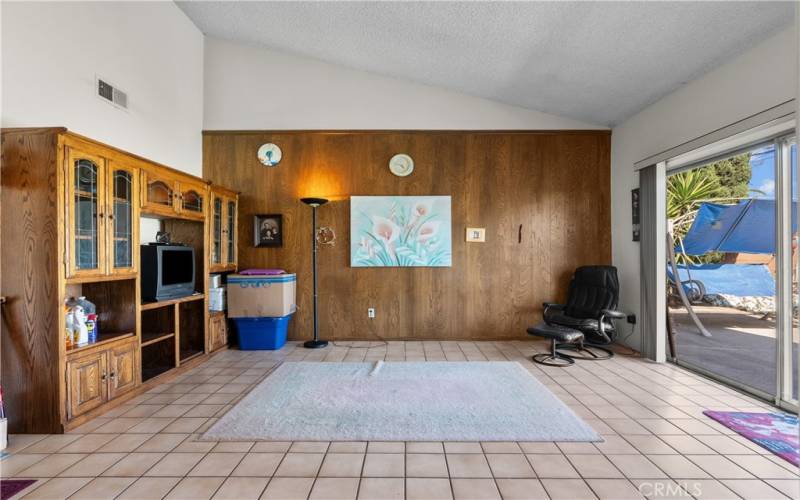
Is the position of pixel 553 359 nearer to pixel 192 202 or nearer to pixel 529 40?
pixel 529 40

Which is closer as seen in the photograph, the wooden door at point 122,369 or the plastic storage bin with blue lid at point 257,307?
the wooden door at point 122,369

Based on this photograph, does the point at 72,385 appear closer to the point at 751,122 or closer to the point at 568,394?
the point at 568,394

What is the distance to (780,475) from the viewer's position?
1.81m

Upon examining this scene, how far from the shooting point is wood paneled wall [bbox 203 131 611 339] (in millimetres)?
4598

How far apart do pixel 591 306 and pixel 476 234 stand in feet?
5.11

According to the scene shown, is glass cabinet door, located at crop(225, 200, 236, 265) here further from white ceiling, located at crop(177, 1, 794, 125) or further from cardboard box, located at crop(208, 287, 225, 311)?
white ceiling, located at crop(177, 1, 794, 125)

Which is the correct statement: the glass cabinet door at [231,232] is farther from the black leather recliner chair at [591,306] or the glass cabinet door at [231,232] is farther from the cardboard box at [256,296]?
the black leather recliner chair at [591,306]

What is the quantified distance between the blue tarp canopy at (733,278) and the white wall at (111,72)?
6.26 m

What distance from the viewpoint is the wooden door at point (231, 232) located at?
14.1ft

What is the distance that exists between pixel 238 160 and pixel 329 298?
7.02ft

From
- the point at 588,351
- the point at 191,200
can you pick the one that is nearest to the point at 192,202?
the point at 191,200

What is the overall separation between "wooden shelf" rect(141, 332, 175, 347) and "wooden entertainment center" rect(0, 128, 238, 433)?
0.08 feet

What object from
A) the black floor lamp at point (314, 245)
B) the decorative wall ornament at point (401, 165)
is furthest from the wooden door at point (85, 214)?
the decorative wall ornament at point (401, 165)

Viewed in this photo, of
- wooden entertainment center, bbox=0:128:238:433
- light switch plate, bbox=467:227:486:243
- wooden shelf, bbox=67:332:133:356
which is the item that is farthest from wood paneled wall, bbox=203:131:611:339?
wooden shelf, bbox=67:332:133:356
